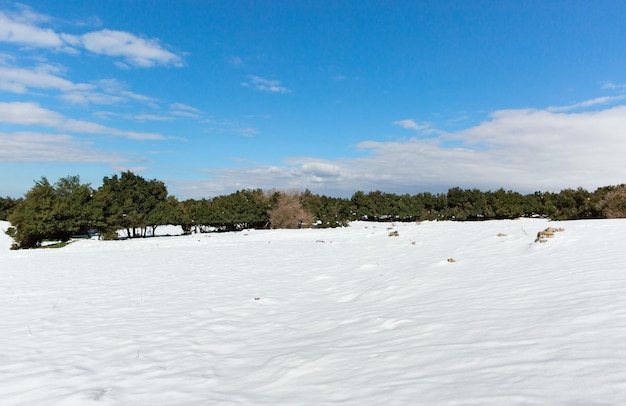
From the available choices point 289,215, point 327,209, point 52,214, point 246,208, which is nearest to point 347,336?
point 52,214

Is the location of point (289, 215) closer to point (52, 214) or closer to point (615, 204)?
point (52, 214)

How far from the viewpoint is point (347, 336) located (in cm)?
584

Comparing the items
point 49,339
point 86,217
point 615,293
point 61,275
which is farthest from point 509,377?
point 86,217

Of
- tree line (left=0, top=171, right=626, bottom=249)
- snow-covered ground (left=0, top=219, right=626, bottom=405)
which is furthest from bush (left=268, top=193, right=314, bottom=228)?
snow-covered ground (left=0, top=219, right=626, bottom=405)

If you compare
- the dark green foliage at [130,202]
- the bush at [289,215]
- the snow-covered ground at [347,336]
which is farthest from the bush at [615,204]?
the dark green foliage at [130,202]

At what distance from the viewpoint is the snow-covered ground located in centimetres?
361

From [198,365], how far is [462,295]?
5007 mm

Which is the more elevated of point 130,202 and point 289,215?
point 130,202

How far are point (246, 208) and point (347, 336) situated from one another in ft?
150

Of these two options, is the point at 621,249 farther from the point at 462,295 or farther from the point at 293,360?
the point at 293,360

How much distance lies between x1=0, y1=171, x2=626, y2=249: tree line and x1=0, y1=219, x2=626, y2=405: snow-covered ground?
77.9ft

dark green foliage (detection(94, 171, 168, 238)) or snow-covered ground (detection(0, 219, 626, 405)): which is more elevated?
dark green foliage (detection(94, 171, 168, 238))

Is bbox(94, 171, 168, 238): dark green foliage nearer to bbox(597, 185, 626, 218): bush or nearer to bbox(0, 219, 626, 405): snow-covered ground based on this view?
bbox(0, 219, 626, 405): snow-covered ground

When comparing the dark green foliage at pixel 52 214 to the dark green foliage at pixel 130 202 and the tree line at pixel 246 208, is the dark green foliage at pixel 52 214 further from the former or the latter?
the dark green foliage at pixel 130 202
